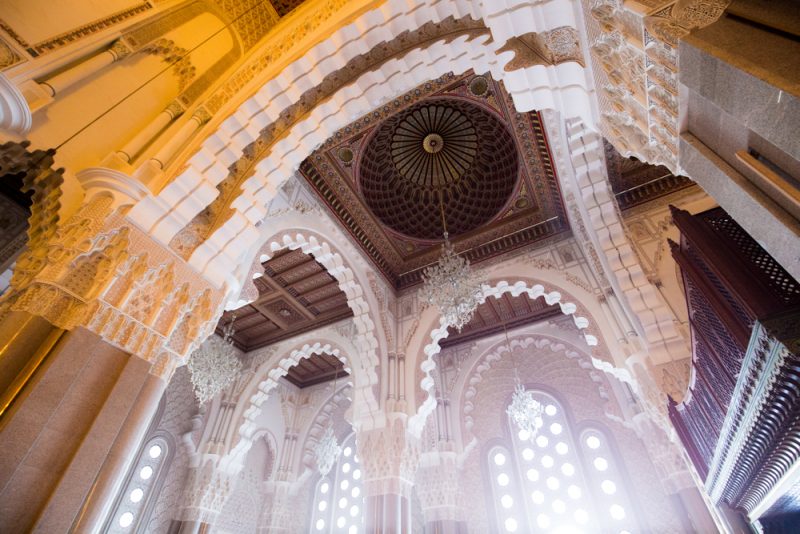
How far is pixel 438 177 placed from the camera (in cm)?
725

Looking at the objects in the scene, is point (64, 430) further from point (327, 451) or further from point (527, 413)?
point (327, 451)

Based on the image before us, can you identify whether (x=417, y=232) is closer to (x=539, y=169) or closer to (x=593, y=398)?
(x=539, y=169)

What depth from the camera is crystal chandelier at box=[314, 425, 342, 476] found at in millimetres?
9586

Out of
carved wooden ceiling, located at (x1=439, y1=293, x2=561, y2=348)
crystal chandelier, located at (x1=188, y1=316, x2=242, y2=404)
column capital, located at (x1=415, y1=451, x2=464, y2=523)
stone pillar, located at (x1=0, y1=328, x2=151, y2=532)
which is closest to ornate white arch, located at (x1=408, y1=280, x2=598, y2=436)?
carved wooden ceiling, located at (x1=439, y1=293, x2=561, y2=348)

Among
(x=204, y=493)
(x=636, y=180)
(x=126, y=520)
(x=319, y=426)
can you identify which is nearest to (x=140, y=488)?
(x=126, y=520)

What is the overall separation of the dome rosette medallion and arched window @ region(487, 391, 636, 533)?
185 inches

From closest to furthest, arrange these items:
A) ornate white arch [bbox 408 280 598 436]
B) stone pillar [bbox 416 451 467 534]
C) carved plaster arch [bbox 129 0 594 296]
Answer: carved plaster arch [bbox 129 0 594 296]
ornate white arch [bbox 408 280 598 436]
stone pillar [bbox 416 451 467 534]

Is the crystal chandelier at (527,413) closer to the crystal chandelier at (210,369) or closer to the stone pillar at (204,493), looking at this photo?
the crystal chandelier at (210,369)

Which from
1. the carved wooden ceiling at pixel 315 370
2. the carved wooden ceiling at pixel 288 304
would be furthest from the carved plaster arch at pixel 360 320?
the carved wooden ceiling at pixel 315 370

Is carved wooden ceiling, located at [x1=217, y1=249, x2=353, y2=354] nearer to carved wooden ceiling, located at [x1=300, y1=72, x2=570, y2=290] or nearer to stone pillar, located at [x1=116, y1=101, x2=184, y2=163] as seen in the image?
carved wooden ceiling, located at [x1=300, y1=72, x2=570, y2=290]

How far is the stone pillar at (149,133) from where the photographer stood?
2981 mm

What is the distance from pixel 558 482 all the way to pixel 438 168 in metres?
6.74

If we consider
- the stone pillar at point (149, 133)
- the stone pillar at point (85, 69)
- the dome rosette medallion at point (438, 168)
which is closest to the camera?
the stone pillar at point (85, 69)

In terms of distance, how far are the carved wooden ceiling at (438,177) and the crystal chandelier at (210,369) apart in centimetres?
340
